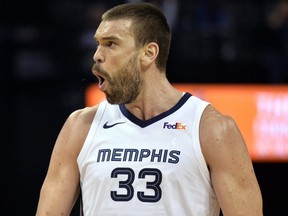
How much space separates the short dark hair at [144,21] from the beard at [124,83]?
0.11 m

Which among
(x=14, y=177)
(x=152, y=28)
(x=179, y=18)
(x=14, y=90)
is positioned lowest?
(x=14, y=177)

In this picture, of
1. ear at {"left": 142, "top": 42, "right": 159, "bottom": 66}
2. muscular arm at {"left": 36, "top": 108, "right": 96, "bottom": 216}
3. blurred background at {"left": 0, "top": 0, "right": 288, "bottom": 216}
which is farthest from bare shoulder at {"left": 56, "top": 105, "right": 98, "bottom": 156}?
blurred background at {"left": 0, "top": 0, "right": 288, "bottom": 216}

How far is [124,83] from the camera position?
157 inches

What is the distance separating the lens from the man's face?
13.0 feet

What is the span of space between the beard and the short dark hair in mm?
111

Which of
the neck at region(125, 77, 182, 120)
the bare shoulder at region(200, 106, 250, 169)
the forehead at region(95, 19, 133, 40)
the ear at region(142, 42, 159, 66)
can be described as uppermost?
the forehead at region(95, 19, 133, 40)

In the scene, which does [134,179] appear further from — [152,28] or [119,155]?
[152,28]

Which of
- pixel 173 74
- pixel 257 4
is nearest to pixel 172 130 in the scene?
pixel 173 74

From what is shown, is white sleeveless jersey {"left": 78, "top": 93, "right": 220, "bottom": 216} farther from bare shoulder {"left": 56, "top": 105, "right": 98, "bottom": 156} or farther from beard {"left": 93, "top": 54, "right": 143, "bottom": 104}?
beard {"left": 93, "top": 54, "right": 143, "bottom": 104}

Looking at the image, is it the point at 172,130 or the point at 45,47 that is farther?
the point at 45,47

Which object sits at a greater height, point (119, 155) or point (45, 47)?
point (119, 155)

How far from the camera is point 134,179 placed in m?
3.87

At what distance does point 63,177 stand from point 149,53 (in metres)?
0.74

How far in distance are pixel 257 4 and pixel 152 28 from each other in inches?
235
